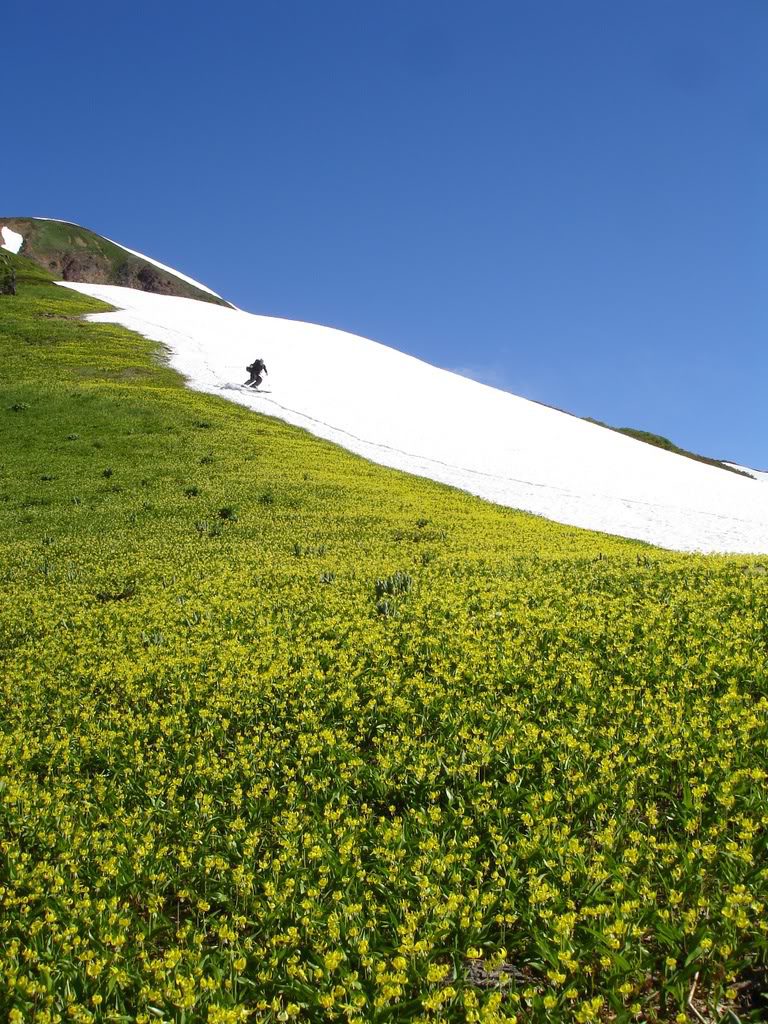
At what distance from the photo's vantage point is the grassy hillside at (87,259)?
10925cm

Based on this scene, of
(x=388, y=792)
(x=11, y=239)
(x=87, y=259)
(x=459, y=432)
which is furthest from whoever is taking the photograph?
(x=87, y=259)

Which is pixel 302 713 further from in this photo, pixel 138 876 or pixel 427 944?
pixel 427 944

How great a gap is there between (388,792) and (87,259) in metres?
124

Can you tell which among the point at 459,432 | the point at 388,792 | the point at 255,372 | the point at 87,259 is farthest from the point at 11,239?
the point at 388,792

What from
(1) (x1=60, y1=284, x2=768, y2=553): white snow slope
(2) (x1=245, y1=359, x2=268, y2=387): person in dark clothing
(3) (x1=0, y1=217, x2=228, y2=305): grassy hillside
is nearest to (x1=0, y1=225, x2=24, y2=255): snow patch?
(3) (x1=0, y1=217, x2=228, y2=305): grassy hillside

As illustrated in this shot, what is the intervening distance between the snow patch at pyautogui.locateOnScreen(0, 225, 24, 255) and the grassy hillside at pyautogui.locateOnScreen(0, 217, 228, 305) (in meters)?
0.87

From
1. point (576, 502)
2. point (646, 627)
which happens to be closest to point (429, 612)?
point (646, 627)

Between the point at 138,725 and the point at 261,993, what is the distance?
13.4ft

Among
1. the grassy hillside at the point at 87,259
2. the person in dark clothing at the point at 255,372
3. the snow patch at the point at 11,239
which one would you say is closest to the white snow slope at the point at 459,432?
the person in dark clothing at the point at 255,372

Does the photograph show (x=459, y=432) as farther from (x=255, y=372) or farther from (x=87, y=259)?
(x=87, y=259)

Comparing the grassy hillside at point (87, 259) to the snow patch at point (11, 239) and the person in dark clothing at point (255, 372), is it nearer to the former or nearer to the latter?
the snow patch at point (11, 239)

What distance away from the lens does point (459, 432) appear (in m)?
41.1

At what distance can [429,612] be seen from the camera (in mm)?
10164

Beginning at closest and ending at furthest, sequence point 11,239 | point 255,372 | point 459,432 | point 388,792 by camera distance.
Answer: point 388,792 → point 459,432 → point 255,372 → point 11,239
